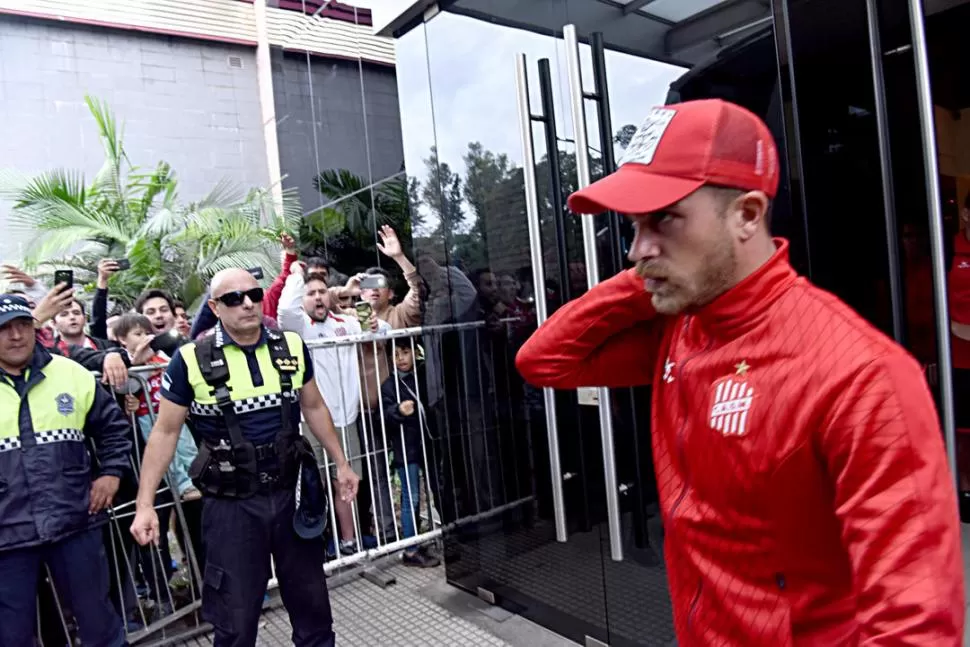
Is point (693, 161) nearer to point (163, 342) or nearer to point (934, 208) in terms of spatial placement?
point (934, 208)

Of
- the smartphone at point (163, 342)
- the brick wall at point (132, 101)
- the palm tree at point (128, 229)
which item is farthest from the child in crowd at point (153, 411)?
the brick wall at point (132, 101)

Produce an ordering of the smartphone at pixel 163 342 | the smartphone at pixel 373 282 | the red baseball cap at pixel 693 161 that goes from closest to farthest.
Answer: the red baseball cap at pixel 693 161
the smartphone at pixel 163 342
the smartphone at pixel 373 282

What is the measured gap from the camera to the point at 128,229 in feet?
32.7

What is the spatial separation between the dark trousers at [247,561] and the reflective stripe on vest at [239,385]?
1.34 feet

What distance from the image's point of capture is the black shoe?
4.66 m

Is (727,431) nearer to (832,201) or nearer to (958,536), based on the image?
(958,536)

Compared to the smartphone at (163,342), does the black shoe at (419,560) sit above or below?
below

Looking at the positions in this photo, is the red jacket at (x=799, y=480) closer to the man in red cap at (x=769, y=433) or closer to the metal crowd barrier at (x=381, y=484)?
the man in red cap at (x=769, y=433)

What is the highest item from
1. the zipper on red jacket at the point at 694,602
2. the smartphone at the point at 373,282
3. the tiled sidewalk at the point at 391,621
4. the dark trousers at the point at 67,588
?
the smartphone at the point at 373,282

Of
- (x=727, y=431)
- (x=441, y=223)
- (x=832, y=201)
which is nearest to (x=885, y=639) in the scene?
(x=727, y=431)

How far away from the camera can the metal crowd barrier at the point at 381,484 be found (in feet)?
12.5

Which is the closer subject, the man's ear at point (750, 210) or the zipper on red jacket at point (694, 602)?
the man's ear at point (750, 210)

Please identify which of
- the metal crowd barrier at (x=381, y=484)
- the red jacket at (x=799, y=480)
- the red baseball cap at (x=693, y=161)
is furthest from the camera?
the metal crowd barrier at (x=381, y=484)

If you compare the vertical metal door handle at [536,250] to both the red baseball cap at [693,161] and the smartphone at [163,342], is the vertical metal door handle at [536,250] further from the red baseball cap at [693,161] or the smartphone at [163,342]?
the smartphone at [163,342]
